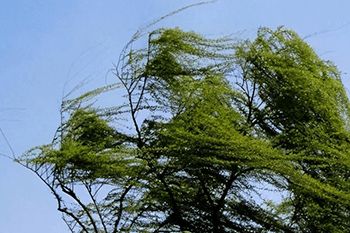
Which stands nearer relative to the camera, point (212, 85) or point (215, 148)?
point (215, 148)

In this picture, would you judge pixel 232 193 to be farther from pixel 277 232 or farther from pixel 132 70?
pixel 132 70

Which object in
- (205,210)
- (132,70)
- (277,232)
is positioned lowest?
(277,232)

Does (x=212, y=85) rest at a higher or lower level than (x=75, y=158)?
higher

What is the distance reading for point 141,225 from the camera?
533 centimetres

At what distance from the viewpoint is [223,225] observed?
5.14 m

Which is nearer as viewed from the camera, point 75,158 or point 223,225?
point 75,158

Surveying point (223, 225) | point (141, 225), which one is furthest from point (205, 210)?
point (141, 225)

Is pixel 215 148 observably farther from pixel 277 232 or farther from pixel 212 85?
pixel 277 232

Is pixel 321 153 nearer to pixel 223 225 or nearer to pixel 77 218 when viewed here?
pixel 223 225

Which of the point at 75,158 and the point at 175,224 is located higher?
the point at 75,158

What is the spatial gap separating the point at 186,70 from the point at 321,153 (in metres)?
1.60

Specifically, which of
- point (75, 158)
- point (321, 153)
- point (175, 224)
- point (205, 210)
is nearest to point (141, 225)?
point (175, 224)

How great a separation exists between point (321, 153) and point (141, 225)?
Answer: 1972 millimetres

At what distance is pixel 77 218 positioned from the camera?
5.07 metres
